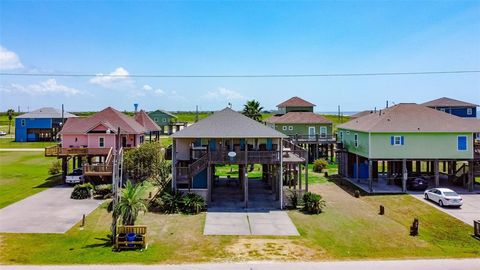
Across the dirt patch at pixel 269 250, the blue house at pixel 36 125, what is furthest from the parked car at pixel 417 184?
the blue house at pixel 36 125

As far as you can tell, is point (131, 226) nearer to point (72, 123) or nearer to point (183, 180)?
point (183, 180)

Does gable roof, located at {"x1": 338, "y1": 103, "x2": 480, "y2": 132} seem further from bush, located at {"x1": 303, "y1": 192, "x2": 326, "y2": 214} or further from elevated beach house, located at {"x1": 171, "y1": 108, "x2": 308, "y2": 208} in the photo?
bush, located at {"x1": 303, "y1": 192, "x2": 326, "y2": 214}

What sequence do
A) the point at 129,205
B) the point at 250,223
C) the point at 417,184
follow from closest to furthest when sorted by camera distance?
1. the point at 129,205
2. the point at 250,223
3. the point at 417,184

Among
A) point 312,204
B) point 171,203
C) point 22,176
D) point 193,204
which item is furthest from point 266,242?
point 22,176

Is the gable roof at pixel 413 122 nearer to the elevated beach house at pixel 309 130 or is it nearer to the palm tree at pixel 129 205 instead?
the elevated beach house at pixel 309 130

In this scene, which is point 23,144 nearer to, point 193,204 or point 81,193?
point 81,193

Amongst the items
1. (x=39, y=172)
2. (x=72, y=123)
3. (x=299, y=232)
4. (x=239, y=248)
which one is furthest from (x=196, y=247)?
(x=39, y=172)
